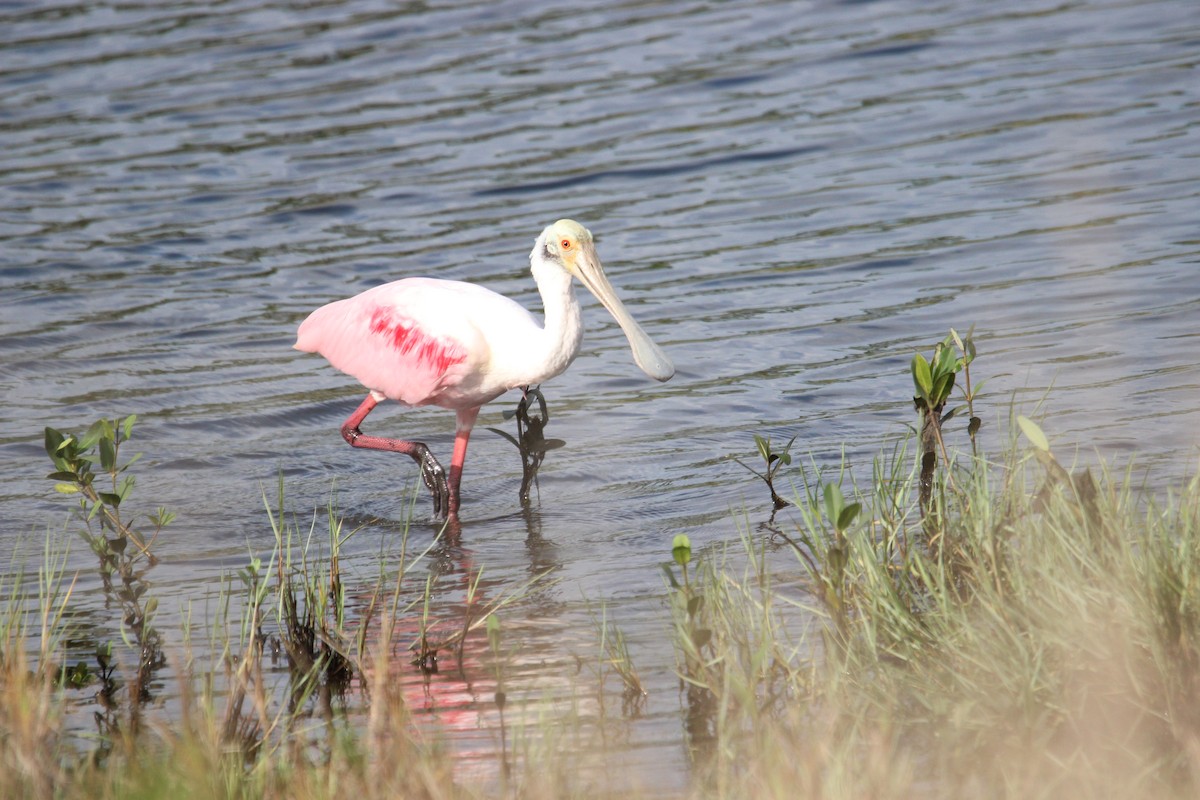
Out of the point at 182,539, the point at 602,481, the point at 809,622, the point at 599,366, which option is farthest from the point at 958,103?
the point at 809,622

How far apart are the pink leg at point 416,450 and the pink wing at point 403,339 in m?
0.20

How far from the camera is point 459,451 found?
680cm

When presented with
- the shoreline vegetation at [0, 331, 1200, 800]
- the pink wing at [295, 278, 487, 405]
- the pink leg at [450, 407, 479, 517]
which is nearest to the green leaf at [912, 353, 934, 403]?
the shoreline vegetation at [0, 331, 1200, 800]

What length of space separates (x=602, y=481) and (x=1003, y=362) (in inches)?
77.7

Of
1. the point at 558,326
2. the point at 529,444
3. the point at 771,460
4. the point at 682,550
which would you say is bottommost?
the point at 682,550

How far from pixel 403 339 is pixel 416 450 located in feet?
1.64

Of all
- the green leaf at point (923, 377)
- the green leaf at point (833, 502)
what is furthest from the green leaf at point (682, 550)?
the green leaf at point (923, 377)

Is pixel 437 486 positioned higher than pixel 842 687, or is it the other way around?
pixel 437 486

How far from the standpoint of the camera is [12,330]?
9195 millimetres

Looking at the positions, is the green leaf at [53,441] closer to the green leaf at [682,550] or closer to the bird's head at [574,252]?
the green leaf at [682,550]

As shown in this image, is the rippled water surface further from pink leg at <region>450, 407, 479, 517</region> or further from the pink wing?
the pink wing

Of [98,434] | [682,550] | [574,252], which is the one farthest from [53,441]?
[574,252]

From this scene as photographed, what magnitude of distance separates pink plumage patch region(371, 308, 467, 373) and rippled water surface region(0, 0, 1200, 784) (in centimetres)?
66

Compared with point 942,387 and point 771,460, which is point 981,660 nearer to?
point 942,387
